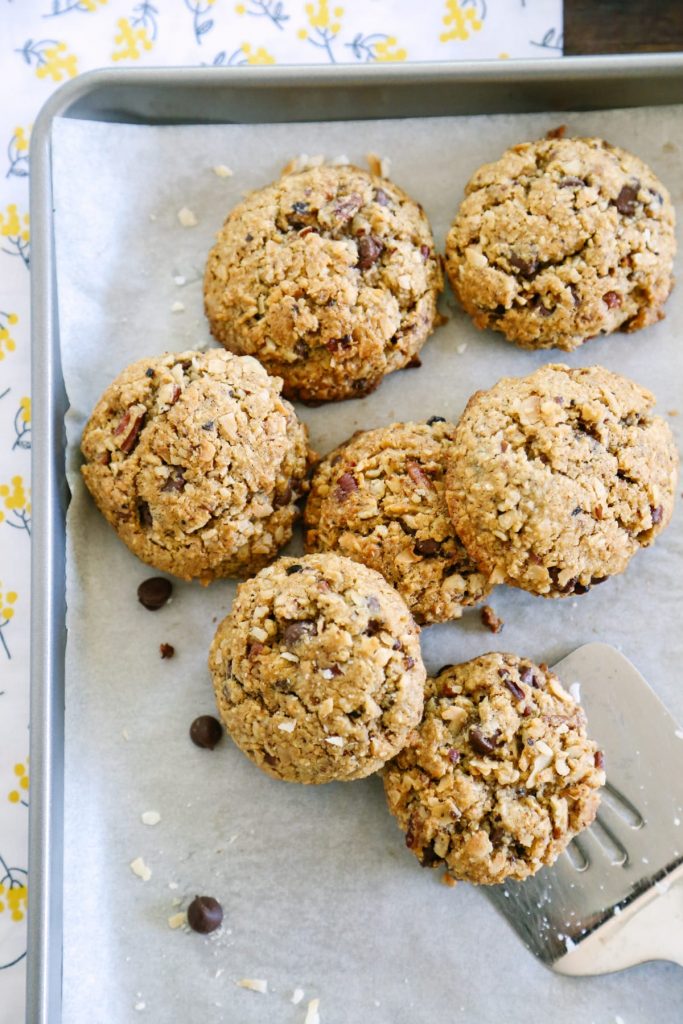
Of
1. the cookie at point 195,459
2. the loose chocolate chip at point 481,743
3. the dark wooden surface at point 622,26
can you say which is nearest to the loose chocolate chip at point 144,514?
the cookie at point 195,459

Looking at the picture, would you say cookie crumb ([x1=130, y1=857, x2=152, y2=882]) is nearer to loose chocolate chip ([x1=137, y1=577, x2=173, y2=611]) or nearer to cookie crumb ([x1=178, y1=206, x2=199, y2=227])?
loose chocolate chip ([x1=137, y1=577, x2=173, y2=611])

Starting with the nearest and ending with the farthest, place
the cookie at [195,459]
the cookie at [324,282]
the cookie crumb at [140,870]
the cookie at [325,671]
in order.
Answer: the cookie at [325,671] → the cookie at [195,459] → the cookie at [324,282] → the cookie crumb at [140,870]

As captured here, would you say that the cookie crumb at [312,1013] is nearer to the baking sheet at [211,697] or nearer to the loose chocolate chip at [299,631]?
the baking sheet at [211,697]

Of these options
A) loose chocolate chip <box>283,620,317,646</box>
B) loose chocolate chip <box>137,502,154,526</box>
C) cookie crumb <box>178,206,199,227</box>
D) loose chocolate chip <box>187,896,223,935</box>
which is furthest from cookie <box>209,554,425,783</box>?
cookie crumb <box>178,206,199,227</box>

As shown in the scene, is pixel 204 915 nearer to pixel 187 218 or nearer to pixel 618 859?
pixel 618 859

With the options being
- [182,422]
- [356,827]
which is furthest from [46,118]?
[356,827]

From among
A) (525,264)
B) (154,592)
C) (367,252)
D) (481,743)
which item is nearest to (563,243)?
(525,264)
